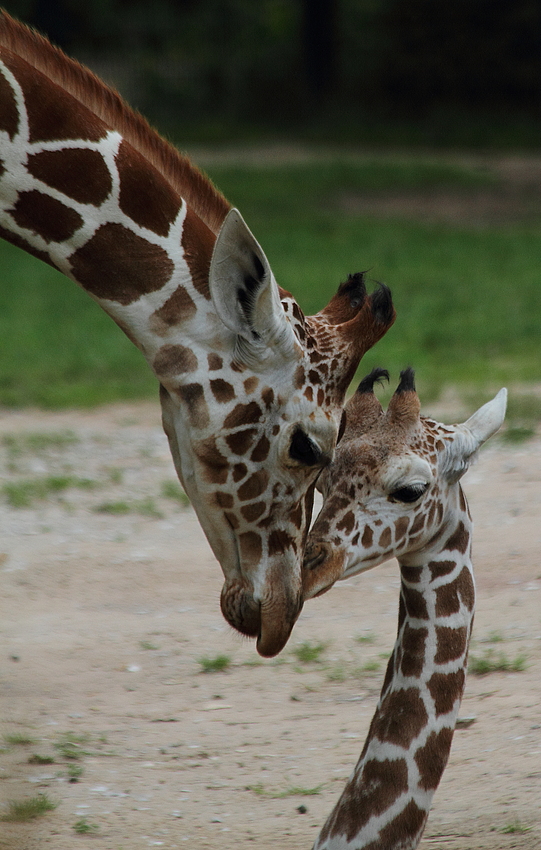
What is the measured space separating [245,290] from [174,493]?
3906 millimetres

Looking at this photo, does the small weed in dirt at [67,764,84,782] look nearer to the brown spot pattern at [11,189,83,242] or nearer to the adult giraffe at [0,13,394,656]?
the adult giraffe at [0,13,394,656]

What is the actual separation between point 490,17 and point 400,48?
2387 millimetres

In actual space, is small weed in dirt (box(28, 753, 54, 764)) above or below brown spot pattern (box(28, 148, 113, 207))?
below

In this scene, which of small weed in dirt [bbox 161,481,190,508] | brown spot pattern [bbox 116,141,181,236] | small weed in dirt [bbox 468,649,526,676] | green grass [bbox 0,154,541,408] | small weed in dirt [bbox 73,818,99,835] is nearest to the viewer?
brown spot pattern [bbox 116,141,181,236]

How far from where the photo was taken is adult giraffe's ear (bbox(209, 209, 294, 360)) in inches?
122

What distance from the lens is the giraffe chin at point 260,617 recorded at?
129 inches

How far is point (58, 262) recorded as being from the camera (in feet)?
11.1

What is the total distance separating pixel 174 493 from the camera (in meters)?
6.99

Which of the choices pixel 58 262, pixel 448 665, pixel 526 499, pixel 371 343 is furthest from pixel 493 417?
pixel 526 499

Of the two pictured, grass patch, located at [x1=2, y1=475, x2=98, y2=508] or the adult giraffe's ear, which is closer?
the adult giraffe's ear

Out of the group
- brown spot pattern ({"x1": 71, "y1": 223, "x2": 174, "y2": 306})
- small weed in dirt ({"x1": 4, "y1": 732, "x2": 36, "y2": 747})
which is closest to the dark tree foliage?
small weed in dirt ({"x1": 4, "y1": 732, "x2": 36, "y2": 747})

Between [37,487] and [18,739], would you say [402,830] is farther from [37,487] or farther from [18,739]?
[37,487]

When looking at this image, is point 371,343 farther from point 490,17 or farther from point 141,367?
point 490,17

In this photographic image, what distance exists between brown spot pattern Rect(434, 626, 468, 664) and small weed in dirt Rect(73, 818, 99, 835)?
1249 mm
